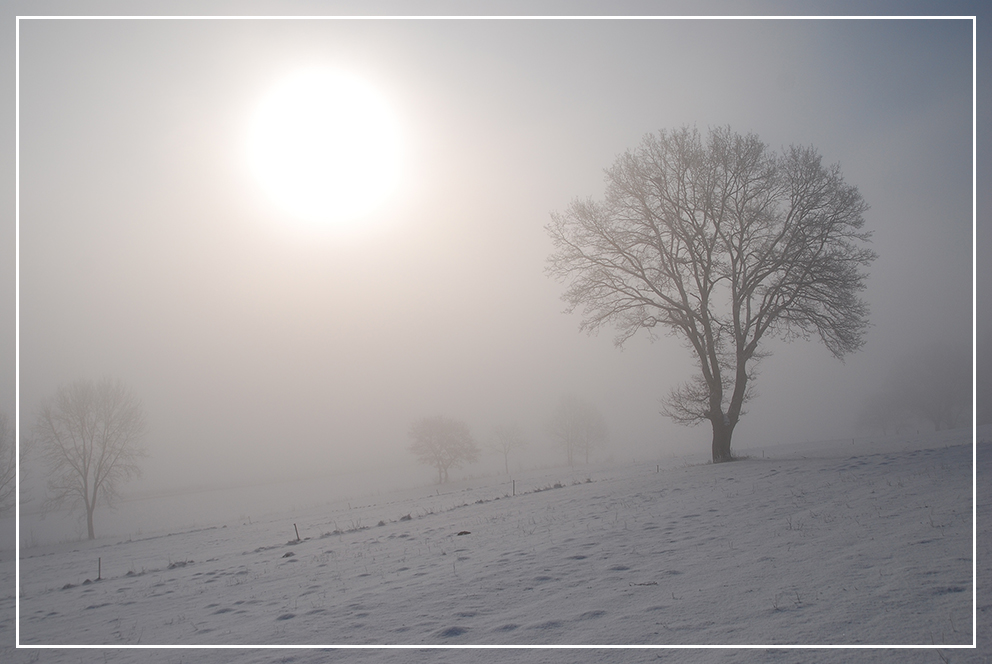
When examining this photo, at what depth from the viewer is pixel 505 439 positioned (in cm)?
8369

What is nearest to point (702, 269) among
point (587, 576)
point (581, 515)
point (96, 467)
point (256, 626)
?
point (581, 515)

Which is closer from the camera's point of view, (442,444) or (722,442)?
(722,442)

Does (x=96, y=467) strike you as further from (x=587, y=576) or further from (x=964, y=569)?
(x=964, y=569)

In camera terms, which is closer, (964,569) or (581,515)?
(964,569)

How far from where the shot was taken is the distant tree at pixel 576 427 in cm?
7669

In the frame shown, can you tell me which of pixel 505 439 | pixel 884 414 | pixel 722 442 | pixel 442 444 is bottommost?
pixel 884 414

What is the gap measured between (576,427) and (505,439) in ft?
43.4

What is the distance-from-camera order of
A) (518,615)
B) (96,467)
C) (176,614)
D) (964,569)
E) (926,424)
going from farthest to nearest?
1. (926,424)
2. (96,467)
3. (176,614)
4. (518,615)
5. (964,569)

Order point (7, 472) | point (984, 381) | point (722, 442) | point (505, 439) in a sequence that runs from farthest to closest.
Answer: point (505, 439) → point (984, 381) → point (7, 472) → point (722, 442)

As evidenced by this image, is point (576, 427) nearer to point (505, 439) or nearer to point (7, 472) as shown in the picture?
point (505, 439)

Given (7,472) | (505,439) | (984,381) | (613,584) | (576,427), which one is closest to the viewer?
(613,584)

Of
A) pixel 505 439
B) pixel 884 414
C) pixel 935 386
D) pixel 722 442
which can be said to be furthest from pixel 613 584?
pixel 884 414

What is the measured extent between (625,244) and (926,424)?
79.9 meters

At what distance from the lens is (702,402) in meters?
20.3
